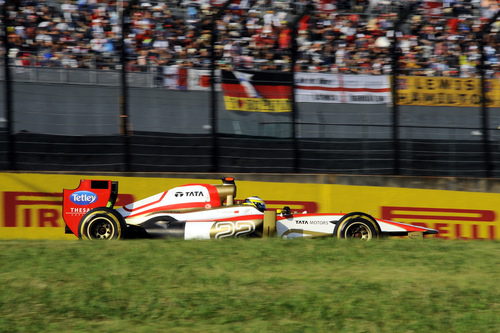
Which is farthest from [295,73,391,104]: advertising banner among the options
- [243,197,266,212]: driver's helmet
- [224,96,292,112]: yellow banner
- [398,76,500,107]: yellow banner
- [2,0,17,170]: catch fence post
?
[2,0,17,170]: catch fence post

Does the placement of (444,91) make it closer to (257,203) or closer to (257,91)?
(257,91)

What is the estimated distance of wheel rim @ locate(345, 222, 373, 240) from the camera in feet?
30.3

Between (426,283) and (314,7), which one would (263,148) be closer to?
(314,7)

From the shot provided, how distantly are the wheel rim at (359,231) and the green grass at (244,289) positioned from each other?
962 millimetres

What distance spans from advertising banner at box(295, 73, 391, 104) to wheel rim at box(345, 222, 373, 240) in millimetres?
3372

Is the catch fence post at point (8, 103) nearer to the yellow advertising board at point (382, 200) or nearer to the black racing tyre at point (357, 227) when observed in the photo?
the yellow advertising board at point (382, 200)

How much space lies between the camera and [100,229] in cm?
924

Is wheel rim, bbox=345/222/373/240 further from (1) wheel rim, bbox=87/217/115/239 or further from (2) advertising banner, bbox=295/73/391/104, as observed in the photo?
(2) advertising banner, bbox=295/73/391/104

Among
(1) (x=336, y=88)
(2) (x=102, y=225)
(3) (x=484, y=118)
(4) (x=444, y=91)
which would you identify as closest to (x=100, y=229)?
(2) (x=102, y=225)

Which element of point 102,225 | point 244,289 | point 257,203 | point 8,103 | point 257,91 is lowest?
point 244,289

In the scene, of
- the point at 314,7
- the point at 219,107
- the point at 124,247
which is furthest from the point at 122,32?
the point at 124,247

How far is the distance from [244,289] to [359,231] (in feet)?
11.2

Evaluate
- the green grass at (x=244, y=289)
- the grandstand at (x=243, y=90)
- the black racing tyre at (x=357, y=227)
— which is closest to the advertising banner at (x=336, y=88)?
the grandstand at (x=243, y=90)

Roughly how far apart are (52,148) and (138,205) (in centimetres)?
244
